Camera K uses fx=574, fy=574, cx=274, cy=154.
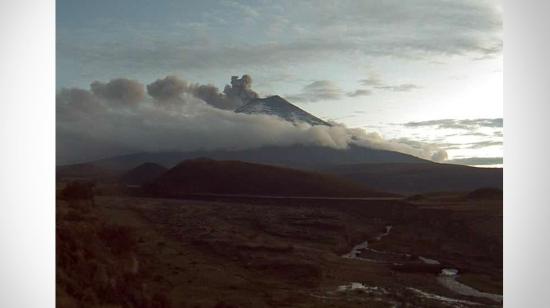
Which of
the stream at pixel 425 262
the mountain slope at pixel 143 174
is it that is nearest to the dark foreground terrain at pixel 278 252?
the stream at pixel 425 262

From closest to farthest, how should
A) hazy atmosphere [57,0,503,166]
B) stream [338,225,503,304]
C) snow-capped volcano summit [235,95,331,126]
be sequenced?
stream [338,225,503,304], hazy atmosphere [57,0,503,166], snow-capped volcano summit [235,95,331,126]

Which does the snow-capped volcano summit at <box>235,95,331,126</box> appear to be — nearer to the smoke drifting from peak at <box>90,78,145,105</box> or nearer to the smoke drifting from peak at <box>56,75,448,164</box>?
the smoke drifting from peak at <box>56,75,448,164</box>

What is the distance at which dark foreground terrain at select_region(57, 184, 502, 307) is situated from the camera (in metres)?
3.86

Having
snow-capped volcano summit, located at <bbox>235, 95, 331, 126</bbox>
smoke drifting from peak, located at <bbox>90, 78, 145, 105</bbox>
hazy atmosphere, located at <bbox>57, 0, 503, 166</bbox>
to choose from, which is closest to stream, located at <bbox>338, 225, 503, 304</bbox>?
hazy atmosphere, located at <bbox>57, 0, 503, 166</bbox>

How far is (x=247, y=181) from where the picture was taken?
160 inches

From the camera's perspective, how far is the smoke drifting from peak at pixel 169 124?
407cm

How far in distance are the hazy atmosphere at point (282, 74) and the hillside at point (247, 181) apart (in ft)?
0.56

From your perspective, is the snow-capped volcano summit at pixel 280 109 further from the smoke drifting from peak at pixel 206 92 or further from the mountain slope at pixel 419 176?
the mountain slope at pixel 419 176

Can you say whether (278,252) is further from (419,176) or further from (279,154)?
(419,176)

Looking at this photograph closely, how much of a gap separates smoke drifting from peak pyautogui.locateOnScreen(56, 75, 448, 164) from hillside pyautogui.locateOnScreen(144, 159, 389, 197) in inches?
6.0

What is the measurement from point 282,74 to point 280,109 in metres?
0.26
